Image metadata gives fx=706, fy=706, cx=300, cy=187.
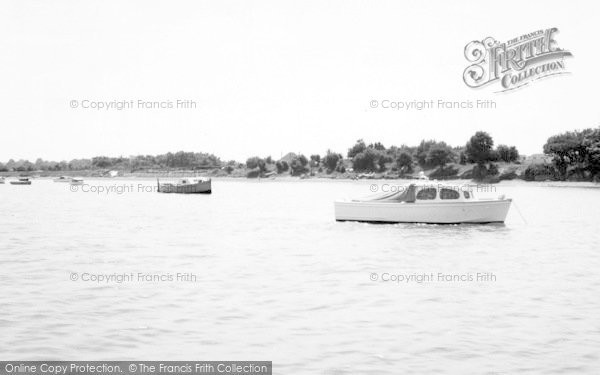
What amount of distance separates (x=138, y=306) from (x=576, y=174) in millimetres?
124883

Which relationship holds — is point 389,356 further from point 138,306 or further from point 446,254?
point 446,254

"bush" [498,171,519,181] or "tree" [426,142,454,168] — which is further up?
"tree" [426,142,454,168]

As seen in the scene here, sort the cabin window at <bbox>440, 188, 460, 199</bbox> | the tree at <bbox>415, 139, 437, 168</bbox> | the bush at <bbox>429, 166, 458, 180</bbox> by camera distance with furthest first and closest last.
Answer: the tree at <bbox>415, 139, 437, 168</bbox>, the bush at <bbox>429, 166, 458, 180</bbox>, the cabin window at <bbox>440, 188, 460, 199</bbox>

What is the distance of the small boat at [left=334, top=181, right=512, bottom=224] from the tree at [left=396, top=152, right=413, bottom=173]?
141 m

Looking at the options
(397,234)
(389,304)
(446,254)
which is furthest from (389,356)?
(397,234)

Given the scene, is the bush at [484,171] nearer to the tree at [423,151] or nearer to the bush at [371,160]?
the tree at [423,151]

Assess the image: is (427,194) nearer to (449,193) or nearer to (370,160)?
(449,193)

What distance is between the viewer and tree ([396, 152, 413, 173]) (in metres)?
182

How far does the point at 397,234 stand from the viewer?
36.0 m

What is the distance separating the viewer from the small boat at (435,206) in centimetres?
3950

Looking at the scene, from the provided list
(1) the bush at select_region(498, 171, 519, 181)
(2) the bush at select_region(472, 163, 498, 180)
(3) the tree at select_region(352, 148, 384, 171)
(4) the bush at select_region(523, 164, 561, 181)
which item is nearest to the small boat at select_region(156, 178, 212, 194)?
(2) the bush at select_region(472, 163, 498, 180)

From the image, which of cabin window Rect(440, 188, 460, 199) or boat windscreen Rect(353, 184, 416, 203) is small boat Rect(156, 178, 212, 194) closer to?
boat windscreen Rect(353, 184, 416, 203)

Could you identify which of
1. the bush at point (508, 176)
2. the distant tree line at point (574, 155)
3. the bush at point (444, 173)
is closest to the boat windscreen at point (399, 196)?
the distant tree line at point (574, 155)

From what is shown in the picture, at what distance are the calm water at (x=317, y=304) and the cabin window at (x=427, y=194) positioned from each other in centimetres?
592
